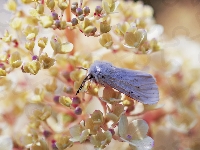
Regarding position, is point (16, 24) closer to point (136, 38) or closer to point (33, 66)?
point (33, 66)

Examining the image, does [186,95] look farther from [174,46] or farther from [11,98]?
[11,98]

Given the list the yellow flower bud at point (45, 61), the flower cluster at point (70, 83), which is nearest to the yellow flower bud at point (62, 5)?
the flower cluster at point (70, 83)

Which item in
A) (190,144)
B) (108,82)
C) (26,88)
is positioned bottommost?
(190,144)

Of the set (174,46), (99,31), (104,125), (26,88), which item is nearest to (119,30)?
(99,31)

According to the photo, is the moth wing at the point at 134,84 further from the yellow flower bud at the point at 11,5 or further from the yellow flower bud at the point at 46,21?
the yellow flower bud at the point at 11,5

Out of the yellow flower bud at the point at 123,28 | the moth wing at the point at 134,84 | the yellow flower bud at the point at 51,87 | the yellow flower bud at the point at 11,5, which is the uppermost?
the yellow flower bud at the point at 123,28

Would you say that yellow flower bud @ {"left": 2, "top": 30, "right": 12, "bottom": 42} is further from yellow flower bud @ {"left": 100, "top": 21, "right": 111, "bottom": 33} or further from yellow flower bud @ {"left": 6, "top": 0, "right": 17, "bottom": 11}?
yellow flower bud @ {"left": 100, "top": 21, "right": 111, "bottom": 33}

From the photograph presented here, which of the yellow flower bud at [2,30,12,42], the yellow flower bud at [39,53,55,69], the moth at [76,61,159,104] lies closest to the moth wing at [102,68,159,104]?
the moth at [76,61,159,104]
